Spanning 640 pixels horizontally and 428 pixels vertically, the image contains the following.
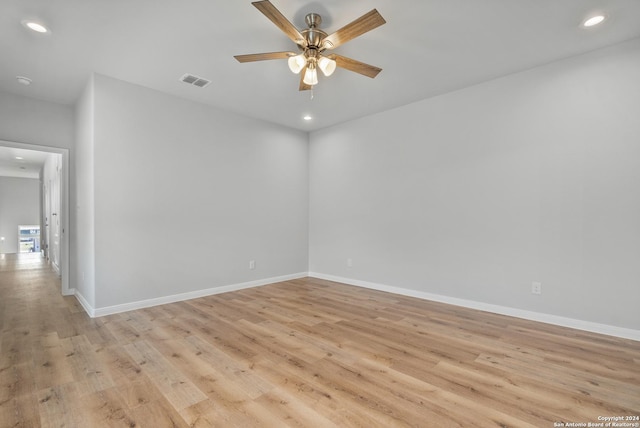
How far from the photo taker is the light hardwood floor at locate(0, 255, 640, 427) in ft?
5.49

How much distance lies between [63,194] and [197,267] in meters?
2.31

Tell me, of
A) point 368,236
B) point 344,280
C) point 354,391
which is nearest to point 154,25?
point 354,391

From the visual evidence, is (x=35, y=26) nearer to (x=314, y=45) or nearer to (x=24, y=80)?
(x=24, y=80)

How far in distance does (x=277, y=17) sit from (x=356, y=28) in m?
0.56

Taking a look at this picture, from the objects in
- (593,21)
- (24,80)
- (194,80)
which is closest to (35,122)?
(24,80)

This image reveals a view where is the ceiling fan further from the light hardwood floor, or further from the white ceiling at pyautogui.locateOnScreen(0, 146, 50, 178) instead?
the white ceiling at pyautogui.locateOnScreen(0, 146, 50, 178)

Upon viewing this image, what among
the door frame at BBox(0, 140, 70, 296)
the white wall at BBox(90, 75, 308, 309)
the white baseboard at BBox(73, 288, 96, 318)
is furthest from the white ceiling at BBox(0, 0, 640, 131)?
the white baseboard at BBox(73, 288, 96, 318)

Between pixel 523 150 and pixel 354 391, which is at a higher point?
pixel 523 150

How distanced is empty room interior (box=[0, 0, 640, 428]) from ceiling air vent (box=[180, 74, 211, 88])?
3 centimetres

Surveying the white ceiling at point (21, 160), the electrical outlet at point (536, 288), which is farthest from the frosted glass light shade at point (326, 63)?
the white ceiling at point (21, 160)

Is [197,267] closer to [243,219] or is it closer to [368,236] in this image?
[243,219]

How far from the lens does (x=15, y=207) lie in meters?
10.7

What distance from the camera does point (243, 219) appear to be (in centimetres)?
468

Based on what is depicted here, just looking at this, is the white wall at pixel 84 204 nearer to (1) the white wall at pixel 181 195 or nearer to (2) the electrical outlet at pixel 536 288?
(1) the white wall at pixel 181 195
